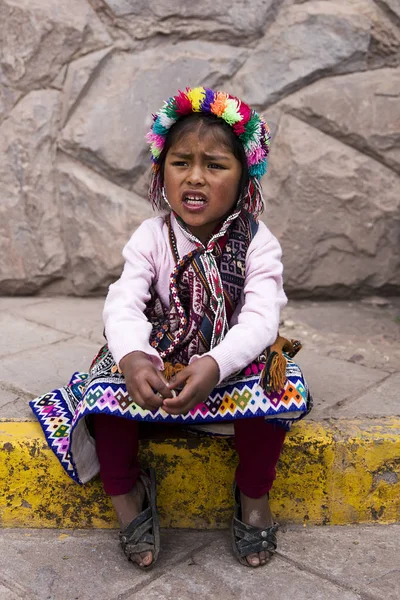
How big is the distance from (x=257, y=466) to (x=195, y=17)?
1.99 m

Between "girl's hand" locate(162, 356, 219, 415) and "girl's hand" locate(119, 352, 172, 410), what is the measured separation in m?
0.02

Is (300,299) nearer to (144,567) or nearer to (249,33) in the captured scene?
(249,33)

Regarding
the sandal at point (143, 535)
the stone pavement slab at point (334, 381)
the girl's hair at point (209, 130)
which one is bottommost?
the sandal at point (143, 535)

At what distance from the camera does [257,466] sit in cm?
186

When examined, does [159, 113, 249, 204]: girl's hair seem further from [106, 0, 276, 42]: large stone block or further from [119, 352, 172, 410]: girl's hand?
[106, 0, 276, 42]: large stone block

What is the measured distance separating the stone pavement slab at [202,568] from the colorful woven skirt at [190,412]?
0.20 m

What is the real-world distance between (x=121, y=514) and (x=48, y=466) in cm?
26

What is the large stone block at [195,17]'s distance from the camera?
10.00 feet

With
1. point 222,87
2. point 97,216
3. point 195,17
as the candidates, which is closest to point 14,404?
point 97,216

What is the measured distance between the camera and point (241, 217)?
6.70 ft

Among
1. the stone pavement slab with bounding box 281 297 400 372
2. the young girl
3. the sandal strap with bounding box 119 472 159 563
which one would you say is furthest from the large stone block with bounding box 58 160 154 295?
the sandal strap with bounding box 119 472 159 563

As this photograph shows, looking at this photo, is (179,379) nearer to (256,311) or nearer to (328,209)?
(256,311)

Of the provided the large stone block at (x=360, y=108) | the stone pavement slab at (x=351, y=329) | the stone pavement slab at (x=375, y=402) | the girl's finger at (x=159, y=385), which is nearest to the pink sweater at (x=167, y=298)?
the girl's finger at (x=159, y=385)

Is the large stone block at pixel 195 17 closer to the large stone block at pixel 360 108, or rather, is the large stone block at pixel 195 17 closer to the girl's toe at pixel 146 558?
the large stone block at pixel 360 108
